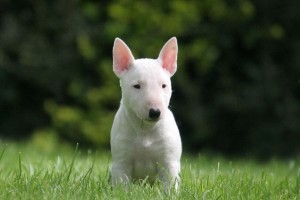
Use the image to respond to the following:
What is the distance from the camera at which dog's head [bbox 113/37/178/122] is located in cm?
480

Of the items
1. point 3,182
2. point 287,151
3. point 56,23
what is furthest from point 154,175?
point 56,23

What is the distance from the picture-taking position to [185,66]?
42.4 feet

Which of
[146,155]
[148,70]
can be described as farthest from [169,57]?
[146,155]

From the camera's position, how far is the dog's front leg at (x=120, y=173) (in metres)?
5.01

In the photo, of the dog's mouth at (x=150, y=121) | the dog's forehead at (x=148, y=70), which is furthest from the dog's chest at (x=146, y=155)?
the dog's forehead at (x=148, y=70)

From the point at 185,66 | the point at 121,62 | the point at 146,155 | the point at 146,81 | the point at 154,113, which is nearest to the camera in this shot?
the point at 154,113

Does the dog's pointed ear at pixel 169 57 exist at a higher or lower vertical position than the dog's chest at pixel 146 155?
higher

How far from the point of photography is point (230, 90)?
12500mm

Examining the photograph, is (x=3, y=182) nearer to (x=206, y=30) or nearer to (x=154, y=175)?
(x=154, y=175)

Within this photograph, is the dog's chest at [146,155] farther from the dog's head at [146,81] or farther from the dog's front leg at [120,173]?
the dog's head at [146,81]

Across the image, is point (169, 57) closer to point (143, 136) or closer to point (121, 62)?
point (121, 62)

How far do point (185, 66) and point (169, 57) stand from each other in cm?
775

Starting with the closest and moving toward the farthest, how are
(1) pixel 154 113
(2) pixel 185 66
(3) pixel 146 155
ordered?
(1) pixel 154 113, (3) pixel 146 155, (2) pixel 185 66

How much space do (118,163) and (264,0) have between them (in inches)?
324
